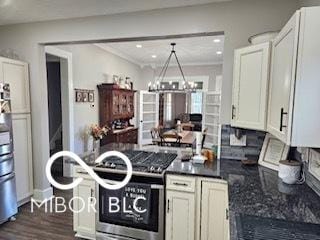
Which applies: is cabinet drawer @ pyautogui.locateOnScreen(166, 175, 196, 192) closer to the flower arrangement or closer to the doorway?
the flower arrangement

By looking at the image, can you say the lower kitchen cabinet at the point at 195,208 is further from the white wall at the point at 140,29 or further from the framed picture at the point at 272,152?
the white wall at the point at 140,29

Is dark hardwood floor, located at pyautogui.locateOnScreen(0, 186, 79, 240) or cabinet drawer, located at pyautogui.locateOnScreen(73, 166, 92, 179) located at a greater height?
cabinet drawer, located at pyautogui.locateOnScreen(73, 166, 92, 179)

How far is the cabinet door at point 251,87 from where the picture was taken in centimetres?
204

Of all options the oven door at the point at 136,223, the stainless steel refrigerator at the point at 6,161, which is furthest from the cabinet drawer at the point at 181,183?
the stainless steel refrigerator at the point at 6,161

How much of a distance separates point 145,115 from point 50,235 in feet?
16.3

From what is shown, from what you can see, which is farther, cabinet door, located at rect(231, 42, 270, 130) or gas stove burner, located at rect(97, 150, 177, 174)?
gas stove burner, located at rect(97, 150, 177, 174)

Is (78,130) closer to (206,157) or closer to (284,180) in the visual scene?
(206,157)

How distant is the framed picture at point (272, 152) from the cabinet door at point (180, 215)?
859 millimetres

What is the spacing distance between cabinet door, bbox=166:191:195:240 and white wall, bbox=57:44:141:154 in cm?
289

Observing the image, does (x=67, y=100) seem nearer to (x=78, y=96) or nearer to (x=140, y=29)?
(x=78, y=96)

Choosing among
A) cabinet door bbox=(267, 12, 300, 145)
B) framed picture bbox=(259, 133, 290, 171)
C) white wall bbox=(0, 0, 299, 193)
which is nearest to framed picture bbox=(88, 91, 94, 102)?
white wall bbox=(0, 0, 299, 193)

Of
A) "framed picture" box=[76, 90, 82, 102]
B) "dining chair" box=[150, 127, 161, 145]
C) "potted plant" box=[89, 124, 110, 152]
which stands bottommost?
"dining chair" box=[150, 127, 161, 145]

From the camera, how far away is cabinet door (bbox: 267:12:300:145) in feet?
4.66

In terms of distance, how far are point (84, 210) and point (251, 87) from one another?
2.14m
